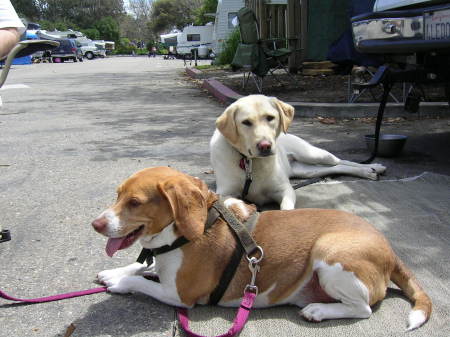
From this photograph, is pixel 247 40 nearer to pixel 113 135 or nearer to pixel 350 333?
pixel 113 135

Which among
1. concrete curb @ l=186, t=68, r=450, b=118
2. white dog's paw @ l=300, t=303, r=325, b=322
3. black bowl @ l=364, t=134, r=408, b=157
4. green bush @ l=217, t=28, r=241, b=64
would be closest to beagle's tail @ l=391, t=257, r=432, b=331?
white dog's paw @ l=300, t=303, r=325, b=322

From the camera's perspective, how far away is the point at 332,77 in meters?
13.7

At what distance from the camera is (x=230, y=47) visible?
22.3 metres

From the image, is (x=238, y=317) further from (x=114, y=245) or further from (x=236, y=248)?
(x=114, y=245)

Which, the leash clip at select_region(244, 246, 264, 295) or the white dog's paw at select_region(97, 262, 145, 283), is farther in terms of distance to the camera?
the white dog's paw at select_region(97, 262, 145, 283)

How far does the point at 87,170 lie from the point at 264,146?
2.48m

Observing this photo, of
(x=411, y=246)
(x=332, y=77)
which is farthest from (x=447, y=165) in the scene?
(x=332, y=77)

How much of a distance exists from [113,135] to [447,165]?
189 inches

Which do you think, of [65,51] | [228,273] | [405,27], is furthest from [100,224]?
[65,51]

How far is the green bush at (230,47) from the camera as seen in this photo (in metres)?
21.4

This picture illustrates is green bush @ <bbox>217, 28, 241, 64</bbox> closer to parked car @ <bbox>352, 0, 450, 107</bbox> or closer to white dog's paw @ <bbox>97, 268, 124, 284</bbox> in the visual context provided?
parked car @ <bbox>352, 0, 450, 107</bbox>

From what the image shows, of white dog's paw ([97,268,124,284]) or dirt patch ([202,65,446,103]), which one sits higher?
dirt patch ([202,65,446,103])

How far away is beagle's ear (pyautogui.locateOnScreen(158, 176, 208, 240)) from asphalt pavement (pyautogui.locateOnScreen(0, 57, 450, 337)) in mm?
517

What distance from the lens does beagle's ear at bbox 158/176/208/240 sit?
239 centimetres
